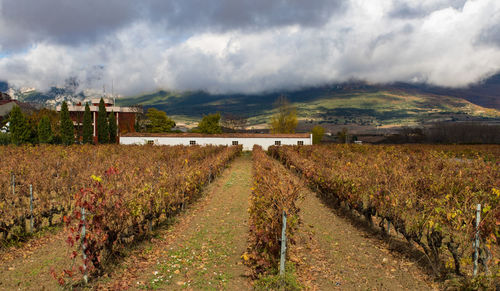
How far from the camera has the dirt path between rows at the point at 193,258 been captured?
18.6ft

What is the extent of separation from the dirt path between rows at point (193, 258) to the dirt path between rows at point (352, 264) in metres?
1.37

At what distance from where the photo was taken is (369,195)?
8.52 metres

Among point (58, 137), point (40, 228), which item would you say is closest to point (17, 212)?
point (40, 228)

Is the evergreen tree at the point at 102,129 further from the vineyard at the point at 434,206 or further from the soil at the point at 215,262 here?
the soil at the point at 215,262

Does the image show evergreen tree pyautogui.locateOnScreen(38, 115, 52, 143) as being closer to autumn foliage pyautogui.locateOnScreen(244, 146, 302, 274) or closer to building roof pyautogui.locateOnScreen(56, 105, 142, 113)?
building roof pyautogui.locateOnScreen(56, 105, 142, 113)

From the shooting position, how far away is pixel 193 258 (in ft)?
22.2

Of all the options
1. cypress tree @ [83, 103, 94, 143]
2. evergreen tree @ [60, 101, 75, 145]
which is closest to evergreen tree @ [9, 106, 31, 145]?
evergreen tree @ [60, 101, 75, 145]

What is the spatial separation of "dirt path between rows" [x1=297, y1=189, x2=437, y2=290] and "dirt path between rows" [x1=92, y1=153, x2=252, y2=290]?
137 cm

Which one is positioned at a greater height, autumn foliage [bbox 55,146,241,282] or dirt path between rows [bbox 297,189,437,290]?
autumn foliage [bbox 55,146,241,282]

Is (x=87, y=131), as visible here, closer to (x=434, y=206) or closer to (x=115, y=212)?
(x=115, y=212)

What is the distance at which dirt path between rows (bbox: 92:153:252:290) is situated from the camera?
18.6 feet

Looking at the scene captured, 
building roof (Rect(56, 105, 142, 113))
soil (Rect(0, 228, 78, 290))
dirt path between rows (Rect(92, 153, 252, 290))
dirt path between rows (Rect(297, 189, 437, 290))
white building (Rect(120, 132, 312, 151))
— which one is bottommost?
dirt path between rows (Rect(297, 189, 437, 290))

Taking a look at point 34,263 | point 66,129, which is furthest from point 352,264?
point 66,129

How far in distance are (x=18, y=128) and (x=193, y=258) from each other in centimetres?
4700
